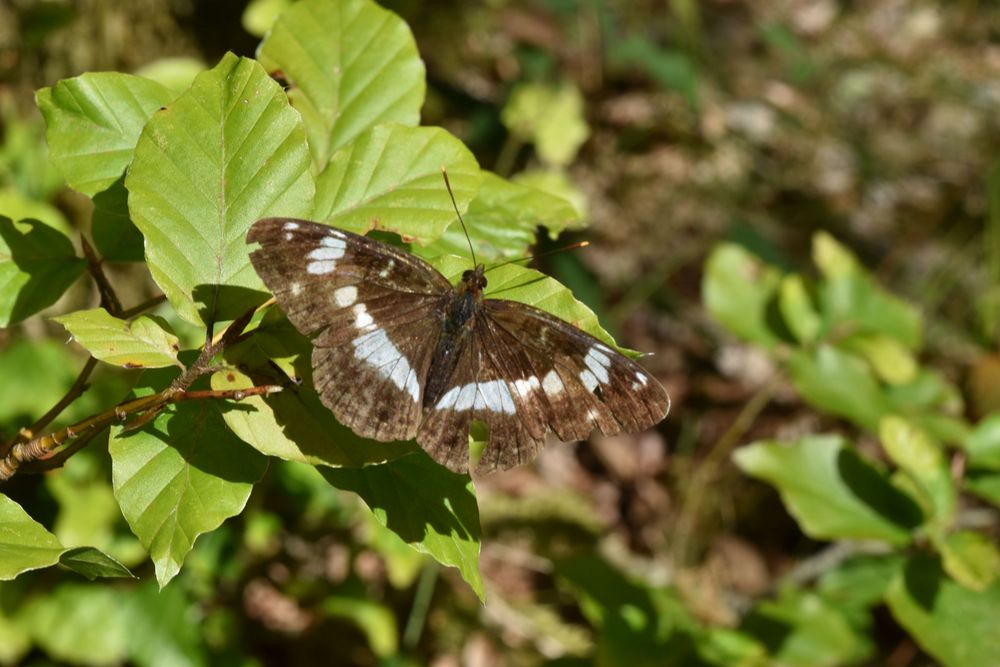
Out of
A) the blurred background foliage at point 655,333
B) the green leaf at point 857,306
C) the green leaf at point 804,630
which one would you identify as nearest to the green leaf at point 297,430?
the blurred background foliage at point 655,333

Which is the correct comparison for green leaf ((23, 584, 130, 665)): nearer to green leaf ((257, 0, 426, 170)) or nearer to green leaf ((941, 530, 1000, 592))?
green leaf ((257, 0, 426, 170))

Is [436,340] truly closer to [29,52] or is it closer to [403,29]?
[403,29]

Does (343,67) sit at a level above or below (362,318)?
above

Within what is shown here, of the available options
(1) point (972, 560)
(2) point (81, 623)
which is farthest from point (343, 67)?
(2) point (81, 623)

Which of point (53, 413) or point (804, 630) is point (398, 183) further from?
point (804, 630)

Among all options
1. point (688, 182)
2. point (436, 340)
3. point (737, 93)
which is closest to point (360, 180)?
point (436, 340)

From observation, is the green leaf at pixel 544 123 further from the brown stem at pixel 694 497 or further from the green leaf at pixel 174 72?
the green leaf at pixel 174 72
